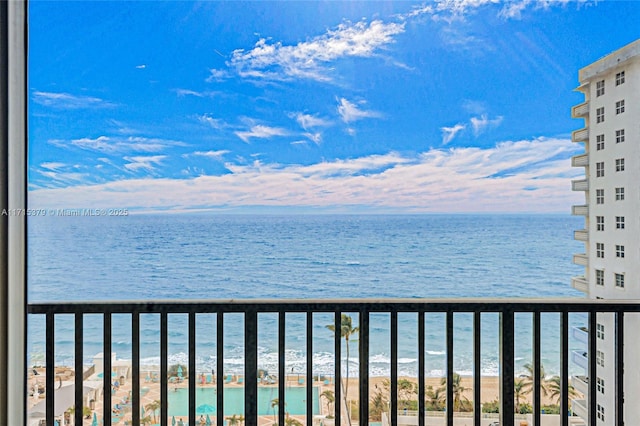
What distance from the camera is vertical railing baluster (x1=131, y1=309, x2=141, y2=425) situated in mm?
1558

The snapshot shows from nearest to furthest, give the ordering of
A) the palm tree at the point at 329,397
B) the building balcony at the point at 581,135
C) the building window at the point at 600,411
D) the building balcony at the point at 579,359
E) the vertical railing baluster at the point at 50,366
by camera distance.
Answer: the vertical railing baluster at the point at 50,366, the building window at the point at 600,411, the palm tree at the point at 329,397, the building balcony at the point at 579,359, the building balcony at the point at 581,135

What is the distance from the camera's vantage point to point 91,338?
163cm

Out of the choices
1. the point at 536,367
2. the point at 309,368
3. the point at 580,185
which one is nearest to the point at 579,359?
the point at 536,367

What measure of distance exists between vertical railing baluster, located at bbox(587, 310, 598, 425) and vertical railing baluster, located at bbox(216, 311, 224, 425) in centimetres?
130

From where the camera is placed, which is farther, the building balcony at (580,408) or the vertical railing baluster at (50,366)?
the building balcony at (580,408)

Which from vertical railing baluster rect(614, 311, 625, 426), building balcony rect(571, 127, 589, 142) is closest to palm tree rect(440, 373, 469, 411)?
vertical railing baluster rect(614, 311, 625, 426)

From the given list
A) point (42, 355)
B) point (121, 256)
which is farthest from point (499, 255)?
point (42, 355)

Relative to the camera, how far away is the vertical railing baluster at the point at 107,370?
5.09 feet

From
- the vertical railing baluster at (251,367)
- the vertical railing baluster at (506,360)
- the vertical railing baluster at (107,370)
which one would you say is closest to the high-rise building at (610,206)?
the vertical railing baluster at (506,360)

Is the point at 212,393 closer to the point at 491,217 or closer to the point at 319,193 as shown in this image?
the point at 319,193

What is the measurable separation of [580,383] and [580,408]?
0.39ft

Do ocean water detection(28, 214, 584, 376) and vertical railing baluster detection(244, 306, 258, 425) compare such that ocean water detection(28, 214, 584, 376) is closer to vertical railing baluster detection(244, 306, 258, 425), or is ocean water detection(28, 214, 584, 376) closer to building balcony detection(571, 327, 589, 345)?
building balcony detection(571, 327, 589, 345)

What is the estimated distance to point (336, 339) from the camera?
1604mm

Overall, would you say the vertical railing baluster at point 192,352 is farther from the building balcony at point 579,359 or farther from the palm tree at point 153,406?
the building balcony at point 579,359
